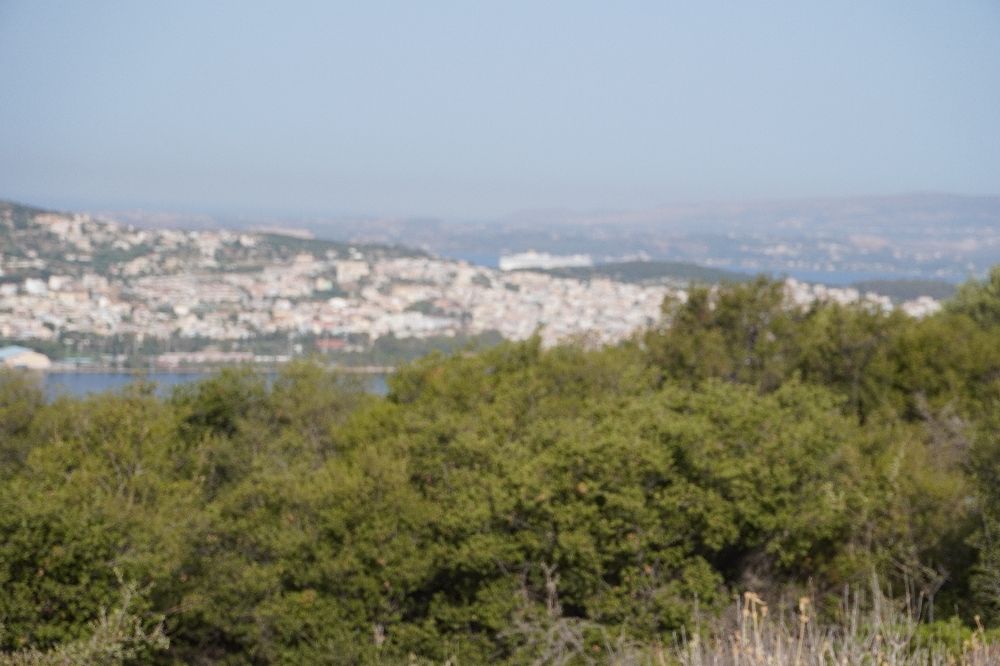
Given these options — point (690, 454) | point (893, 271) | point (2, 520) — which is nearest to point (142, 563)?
point (2, 520)

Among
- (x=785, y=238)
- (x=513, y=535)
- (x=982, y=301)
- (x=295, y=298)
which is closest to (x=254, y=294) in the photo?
(x=295, y=298)

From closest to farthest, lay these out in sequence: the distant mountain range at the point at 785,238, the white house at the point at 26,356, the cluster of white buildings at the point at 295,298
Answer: the white house at the point at 26,356
the cluster of white buildings at the point at 295,298
the distant mountain range at the point at 785,238

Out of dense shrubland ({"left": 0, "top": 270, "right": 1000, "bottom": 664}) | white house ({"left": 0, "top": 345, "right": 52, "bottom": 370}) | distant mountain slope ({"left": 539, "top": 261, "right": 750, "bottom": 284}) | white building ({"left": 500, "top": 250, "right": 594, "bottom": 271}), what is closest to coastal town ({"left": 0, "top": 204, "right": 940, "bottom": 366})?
distant mountain slope ({"left": 539, "top": 261, "right": 750, "bottom": 284})

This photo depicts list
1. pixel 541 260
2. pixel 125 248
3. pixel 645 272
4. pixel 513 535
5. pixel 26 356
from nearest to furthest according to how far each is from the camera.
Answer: pixel 513 535
pixel 26 356
pixel 645 272
pixel 125 248
pixel 541 260

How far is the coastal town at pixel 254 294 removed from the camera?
3734 centimetres

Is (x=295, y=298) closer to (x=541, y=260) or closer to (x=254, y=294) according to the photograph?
(x=254, y=294)

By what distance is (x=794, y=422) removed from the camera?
1209cm

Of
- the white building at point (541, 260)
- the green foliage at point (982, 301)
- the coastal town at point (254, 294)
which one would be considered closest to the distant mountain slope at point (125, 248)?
the coastal town at point (254, 294)

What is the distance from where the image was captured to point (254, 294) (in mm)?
48438

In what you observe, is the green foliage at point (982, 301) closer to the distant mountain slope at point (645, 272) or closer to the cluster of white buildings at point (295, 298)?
the cluster of white buildings at point (295, 298)

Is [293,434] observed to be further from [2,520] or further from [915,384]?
[915,384]

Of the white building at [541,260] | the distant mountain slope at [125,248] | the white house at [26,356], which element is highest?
the distant mountain slope at [125,248]

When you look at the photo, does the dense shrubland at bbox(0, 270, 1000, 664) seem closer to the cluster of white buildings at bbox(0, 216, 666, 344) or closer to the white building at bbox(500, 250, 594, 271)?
the cluster of white buildings at bbox(0, 216, 666, 344)

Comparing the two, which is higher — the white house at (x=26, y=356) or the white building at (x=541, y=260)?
the white building at (x=541, y=260)
